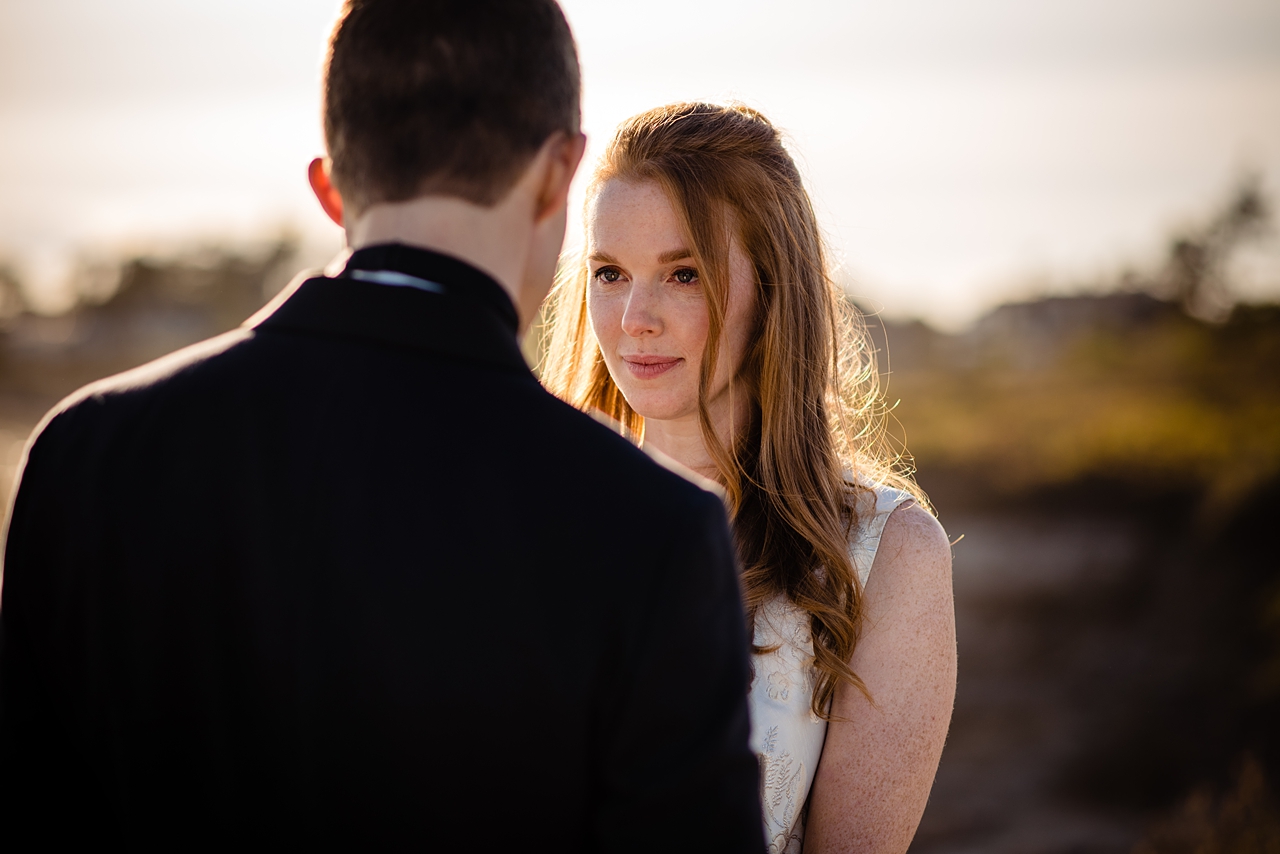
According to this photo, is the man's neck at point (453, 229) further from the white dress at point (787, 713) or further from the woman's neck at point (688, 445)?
the woman's neck at point (688, 445)

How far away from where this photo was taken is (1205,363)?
45.3 feet

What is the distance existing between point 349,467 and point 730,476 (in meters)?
1.64

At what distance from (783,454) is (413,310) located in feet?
5.07

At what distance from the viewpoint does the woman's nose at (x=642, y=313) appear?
2.45 m

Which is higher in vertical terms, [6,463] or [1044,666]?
[6,463]

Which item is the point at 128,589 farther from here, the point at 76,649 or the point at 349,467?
the point at 349,467

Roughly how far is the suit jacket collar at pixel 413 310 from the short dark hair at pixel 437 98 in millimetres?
77

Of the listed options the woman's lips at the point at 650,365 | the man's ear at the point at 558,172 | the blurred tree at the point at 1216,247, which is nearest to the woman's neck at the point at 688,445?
the woman's lips at the point at 650,365

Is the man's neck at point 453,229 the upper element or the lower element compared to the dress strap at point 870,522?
upper

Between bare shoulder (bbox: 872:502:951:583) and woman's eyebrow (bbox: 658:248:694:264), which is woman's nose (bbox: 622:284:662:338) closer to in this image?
woman's eyebrow (bbox: 658:248:694:264)

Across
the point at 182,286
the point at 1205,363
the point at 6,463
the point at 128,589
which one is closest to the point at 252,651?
the point at 128,589

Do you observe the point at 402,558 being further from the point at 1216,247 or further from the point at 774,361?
the point at 1216,247

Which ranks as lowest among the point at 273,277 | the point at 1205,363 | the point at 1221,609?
Answer: the point at 1221,609

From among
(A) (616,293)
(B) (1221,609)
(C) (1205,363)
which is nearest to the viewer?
(A) (616,293)
